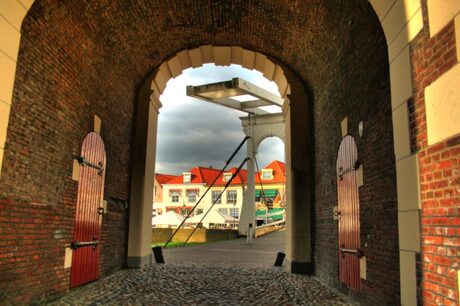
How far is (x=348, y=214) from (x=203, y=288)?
10.2 ft

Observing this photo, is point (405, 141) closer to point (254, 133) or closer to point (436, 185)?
point (436, 185)

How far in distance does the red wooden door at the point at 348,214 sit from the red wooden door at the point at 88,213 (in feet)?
15.1

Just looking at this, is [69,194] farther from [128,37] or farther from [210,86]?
[210,86]

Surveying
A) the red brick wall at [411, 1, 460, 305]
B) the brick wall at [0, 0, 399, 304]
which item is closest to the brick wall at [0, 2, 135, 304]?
the brick wall at [0, 0, 399, 304]

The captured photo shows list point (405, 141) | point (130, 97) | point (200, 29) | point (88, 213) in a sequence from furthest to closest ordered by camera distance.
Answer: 1. point (130, 97)
2. point (200, 29)
3. point (88, 213)
4. point (405, 141)

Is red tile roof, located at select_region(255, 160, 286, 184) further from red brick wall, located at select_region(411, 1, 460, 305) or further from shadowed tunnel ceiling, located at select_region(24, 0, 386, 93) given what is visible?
red brick wall, located at select_region(411, 1, 460, 305)

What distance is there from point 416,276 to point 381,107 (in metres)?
2.24

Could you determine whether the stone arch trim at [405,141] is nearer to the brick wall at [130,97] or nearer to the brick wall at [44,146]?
the brick wall at [130,97]

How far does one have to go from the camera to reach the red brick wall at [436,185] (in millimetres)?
3186

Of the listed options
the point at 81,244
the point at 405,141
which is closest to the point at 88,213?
the point at 81,244

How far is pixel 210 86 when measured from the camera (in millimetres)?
19922

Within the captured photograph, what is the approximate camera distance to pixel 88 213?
7.79 metres

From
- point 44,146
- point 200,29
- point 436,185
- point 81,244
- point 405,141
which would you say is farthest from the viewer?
point 200,29

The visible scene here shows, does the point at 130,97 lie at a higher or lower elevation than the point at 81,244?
higher
